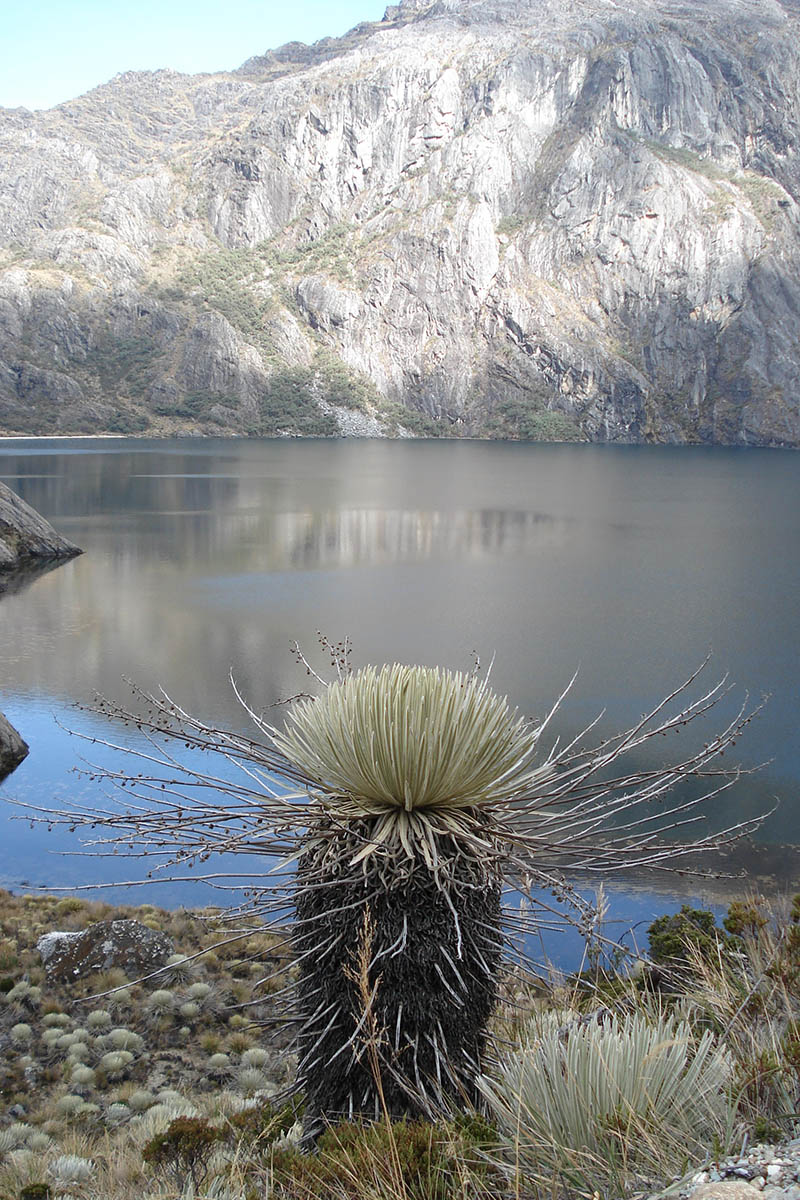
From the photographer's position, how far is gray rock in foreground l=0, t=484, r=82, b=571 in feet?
90.6

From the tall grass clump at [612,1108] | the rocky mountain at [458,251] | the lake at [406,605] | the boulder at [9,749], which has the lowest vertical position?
the boulder at [9,749]

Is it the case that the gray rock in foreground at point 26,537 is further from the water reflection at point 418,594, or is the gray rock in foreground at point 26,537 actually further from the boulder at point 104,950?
the boulder at point 104,950

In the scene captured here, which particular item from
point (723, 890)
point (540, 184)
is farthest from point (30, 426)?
point (723, 890)

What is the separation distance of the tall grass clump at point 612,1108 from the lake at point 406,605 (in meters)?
4.92

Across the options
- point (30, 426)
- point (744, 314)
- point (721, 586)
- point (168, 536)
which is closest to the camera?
point (721, 586)

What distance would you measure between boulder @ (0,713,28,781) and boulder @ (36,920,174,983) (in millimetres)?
5218

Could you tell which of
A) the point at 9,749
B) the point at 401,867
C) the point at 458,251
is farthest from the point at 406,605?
the point at 458,251

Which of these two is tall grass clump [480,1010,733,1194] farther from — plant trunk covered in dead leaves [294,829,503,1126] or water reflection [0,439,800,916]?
water reflection [0,439,800,916]

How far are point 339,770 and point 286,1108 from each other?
3.77 feet

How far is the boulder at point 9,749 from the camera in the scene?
12367 mm

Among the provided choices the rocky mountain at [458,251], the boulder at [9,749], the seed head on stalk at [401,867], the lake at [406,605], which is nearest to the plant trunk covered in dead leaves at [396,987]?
the seed head on stalk at [401,867]

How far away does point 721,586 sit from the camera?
24.6 m

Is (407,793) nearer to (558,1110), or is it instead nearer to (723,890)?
(558,1110)

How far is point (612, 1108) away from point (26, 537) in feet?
93.4
